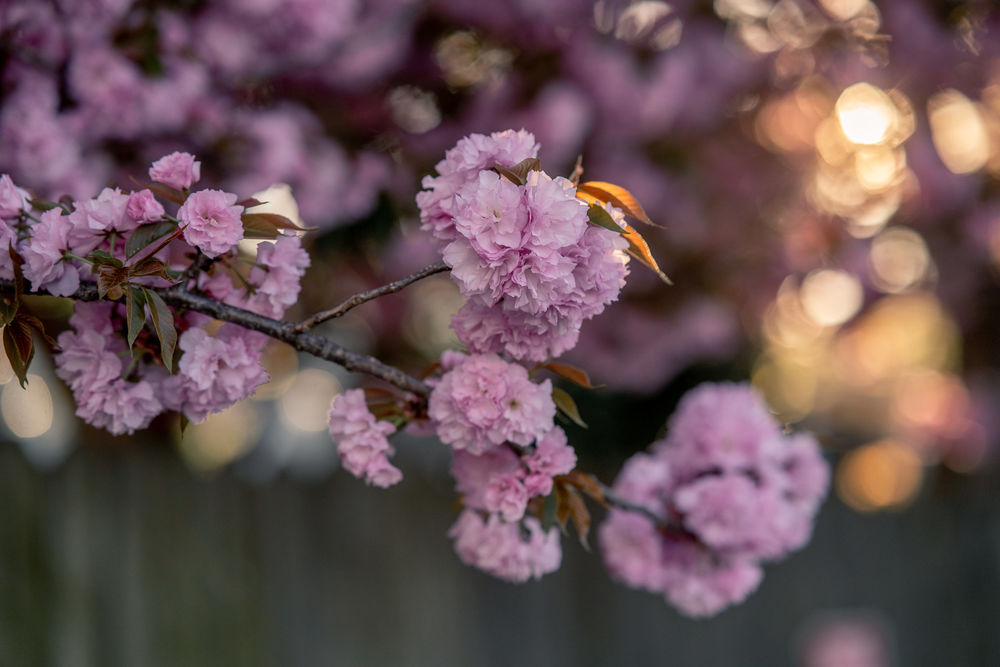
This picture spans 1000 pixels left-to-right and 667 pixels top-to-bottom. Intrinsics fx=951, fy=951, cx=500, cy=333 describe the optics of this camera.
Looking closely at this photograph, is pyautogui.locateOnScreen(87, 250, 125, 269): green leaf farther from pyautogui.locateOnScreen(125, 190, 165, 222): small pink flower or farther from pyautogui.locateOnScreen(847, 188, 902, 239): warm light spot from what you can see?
pyautogui.locateOnScreen(847, 188, 902, 239): warm light spot

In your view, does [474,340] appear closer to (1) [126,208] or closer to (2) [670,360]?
(1) [126,208]

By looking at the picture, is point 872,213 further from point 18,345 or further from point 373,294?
point 18,345

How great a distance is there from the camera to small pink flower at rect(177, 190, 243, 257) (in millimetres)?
1145

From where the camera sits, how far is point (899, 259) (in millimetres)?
4801

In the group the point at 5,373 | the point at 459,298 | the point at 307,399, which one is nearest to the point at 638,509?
the point at 459,298

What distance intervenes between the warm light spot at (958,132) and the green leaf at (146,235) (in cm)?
366

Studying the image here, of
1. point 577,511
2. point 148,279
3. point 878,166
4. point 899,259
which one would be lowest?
point 899,259

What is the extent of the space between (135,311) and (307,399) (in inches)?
147

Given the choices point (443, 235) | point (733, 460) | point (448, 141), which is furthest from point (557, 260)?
point (448, 141)

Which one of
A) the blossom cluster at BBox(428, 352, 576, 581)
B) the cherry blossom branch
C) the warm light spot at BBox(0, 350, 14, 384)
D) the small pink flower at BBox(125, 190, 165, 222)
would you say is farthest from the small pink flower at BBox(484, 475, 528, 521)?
the warm light spot at BBox(0, 350, 14, 384)

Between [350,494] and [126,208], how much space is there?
2.97 m

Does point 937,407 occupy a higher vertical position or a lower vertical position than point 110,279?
lower

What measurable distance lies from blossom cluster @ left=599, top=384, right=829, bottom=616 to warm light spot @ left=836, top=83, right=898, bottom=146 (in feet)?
7.99

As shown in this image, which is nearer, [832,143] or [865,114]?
[865,114]
